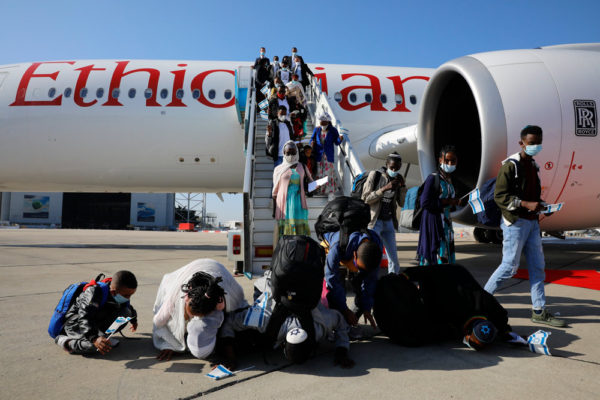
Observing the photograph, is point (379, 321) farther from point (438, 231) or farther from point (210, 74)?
point (210, 74)

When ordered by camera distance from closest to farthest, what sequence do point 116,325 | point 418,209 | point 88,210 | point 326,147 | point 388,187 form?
1. point 116,325
2. point 388,187
3. point 418,209
4. point 326,147
5. point 88,210

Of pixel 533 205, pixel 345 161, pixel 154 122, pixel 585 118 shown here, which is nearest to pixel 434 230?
pixel 533 205

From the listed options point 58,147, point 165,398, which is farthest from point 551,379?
point 58,147

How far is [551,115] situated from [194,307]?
14.8 feet

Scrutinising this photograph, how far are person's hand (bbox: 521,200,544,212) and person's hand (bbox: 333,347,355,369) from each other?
75.3 inches

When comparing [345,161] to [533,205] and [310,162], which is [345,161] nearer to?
[310,162]

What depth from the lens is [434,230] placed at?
152 inches

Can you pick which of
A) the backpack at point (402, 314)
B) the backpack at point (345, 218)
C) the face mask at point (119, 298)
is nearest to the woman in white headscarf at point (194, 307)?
the face mask at point (119, 298)

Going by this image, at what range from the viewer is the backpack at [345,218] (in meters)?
2.78

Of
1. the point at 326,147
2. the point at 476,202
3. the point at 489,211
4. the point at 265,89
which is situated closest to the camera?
the point at 476,202

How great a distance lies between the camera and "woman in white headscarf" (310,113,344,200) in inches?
235

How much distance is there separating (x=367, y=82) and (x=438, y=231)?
6.33m

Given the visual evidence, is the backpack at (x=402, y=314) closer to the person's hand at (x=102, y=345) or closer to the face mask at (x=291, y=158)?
the person's hand at (x=102, y=345)

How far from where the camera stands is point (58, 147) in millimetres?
8609
